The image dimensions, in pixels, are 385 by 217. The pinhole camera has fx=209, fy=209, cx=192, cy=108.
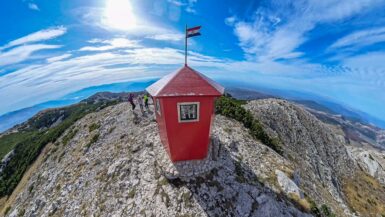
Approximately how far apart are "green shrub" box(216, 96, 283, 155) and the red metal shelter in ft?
35.3

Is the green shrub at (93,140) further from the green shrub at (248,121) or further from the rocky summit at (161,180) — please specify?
the green shrub at (248,121)

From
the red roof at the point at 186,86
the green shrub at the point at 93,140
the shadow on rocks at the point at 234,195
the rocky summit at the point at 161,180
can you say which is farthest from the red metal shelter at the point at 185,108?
the green shrub at the point at 93,140

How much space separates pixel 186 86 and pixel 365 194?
1305 inches

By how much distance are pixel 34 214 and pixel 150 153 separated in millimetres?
10887

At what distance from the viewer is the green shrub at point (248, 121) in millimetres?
22922

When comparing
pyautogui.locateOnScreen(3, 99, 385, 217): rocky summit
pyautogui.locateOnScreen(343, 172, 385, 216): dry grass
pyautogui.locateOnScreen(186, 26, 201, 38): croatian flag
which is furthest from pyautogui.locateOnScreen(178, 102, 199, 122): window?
pyautogui.locateOnScreen(343, 172, 385, 216): dry grass

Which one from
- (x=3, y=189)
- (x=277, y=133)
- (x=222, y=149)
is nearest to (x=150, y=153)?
(x=222, y=149)

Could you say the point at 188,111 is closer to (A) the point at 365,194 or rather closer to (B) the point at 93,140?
(B) the point at 93,140

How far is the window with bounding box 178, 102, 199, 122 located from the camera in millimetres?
12938

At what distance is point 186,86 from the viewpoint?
1288 cm

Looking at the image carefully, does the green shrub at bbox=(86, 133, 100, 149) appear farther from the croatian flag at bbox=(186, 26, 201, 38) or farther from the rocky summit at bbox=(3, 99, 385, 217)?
the croatian flag at bbox=(186, 26, 201, 38)

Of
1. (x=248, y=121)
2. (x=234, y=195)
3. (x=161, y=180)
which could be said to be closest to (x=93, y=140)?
(x=161, y=180)

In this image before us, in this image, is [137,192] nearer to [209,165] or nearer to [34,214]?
[209,165]

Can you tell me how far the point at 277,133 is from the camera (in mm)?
29594
